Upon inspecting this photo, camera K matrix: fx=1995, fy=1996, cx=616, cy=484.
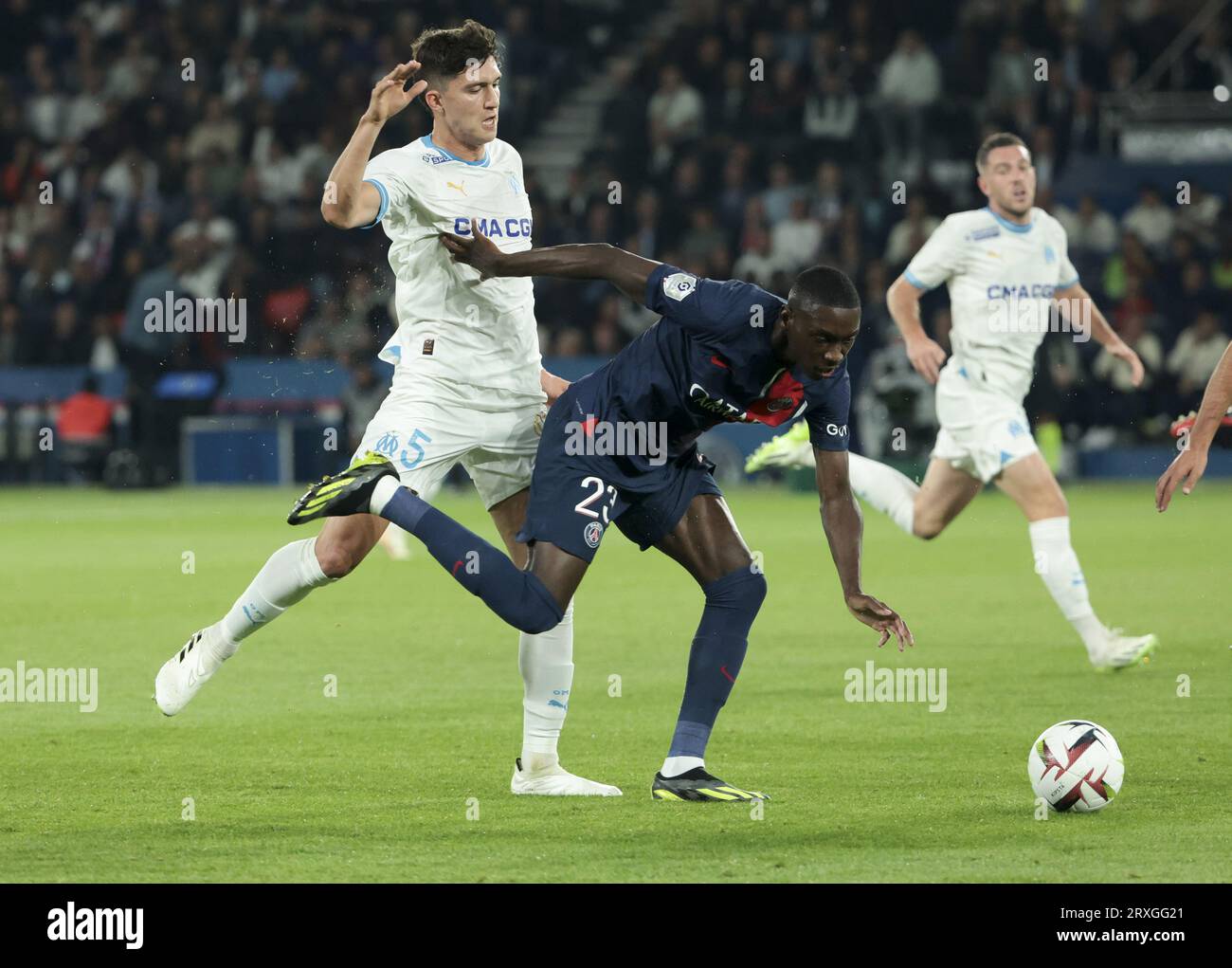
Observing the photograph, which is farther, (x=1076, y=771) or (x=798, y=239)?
(x=798, y=239)

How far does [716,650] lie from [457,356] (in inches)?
52.2

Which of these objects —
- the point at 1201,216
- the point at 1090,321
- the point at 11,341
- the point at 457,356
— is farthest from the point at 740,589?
the point at 11,341

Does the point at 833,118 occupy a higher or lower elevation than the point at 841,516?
higher

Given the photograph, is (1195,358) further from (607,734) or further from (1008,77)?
(607,734)

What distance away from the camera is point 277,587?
6.74 metres

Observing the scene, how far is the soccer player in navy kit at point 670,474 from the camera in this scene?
6.03 metres

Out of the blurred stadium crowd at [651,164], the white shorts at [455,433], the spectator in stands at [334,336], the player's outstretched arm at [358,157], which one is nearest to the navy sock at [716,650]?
the white shorts at [455,433]

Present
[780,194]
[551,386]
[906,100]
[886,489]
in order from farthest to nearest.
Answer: [906,100]
[780,194]
[886,489]
[551,386]

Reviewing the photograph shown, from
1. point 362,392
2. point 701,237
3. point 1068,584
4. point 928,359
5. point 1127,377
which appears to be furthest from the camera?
point 701,237

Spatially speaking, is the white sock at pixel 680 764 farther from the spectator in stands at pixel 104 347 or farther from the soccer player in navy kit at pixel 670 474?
the spectator in stands at pixel 104 347

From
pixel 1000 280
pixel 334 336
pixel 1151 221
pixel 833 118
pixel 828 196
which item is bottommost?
pixel 1000 280

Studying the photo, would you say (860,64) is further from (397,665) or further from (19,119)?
(397,665)

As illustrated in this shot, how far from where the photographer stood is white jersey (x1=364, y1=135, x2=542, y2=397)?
667 cm

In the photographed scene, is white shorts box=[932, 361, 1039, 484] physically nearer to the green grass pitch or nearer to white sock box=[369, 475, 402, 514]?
the green grass pitch
